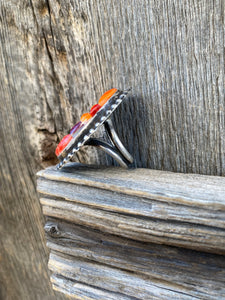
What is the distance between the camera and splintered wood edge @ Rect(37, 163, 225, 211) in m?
0.64

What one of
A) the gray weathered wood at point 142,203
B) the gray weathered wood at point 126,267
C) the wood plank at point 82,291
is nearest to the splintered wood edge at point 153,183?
the gray weathered wood at point 142,203

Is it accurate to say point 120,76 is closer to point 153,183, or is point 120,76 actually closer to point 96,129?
point 96,129

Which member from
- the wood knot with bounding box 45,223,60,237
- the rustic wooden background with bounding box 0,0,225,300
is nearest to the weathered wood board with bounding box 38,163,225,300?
the wood knot with bounding box 45,223,60,237

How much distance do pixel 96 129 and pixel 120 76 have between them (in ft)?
0.72

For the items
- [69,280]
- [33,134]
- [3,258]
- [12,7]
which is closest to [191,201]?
[69,280]

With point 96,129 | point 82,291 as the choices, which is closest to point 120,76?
point 96,129

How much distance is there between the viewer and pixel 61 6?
893 mm

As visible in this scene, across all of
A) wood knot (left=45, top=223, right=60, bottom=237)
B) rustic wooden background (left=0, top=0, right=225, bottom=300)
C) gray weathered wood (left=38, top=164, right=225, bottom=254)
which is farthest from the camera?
wood knot (left=45, top=223, right=60, bottom=237)

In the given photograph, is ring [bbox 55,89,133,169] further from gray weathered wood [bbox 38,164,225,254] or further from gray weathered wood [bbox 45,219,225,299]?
gray weathered wood [bbox 45,219,225,299]

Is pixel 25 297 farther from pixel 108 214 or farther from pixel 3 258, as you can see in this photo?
pixel 108 214

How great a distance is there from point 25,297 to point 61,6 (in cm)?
125

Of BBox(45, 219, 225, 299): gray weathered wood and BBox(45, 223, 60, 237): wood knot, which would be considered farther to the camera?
BBox(45, 223, 60, 237): wood knot

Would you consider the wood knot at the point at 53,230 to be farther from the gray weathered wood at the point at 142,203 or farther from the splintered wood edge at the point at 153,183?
the splintered wood edge at the point at 153,183

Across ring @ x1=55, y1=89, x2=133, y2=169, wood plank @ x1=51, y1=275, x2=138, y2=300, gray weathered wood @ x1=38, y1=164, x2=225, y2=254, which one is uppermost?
ring @ x1=55, y1=89, x2=133, y2=169
